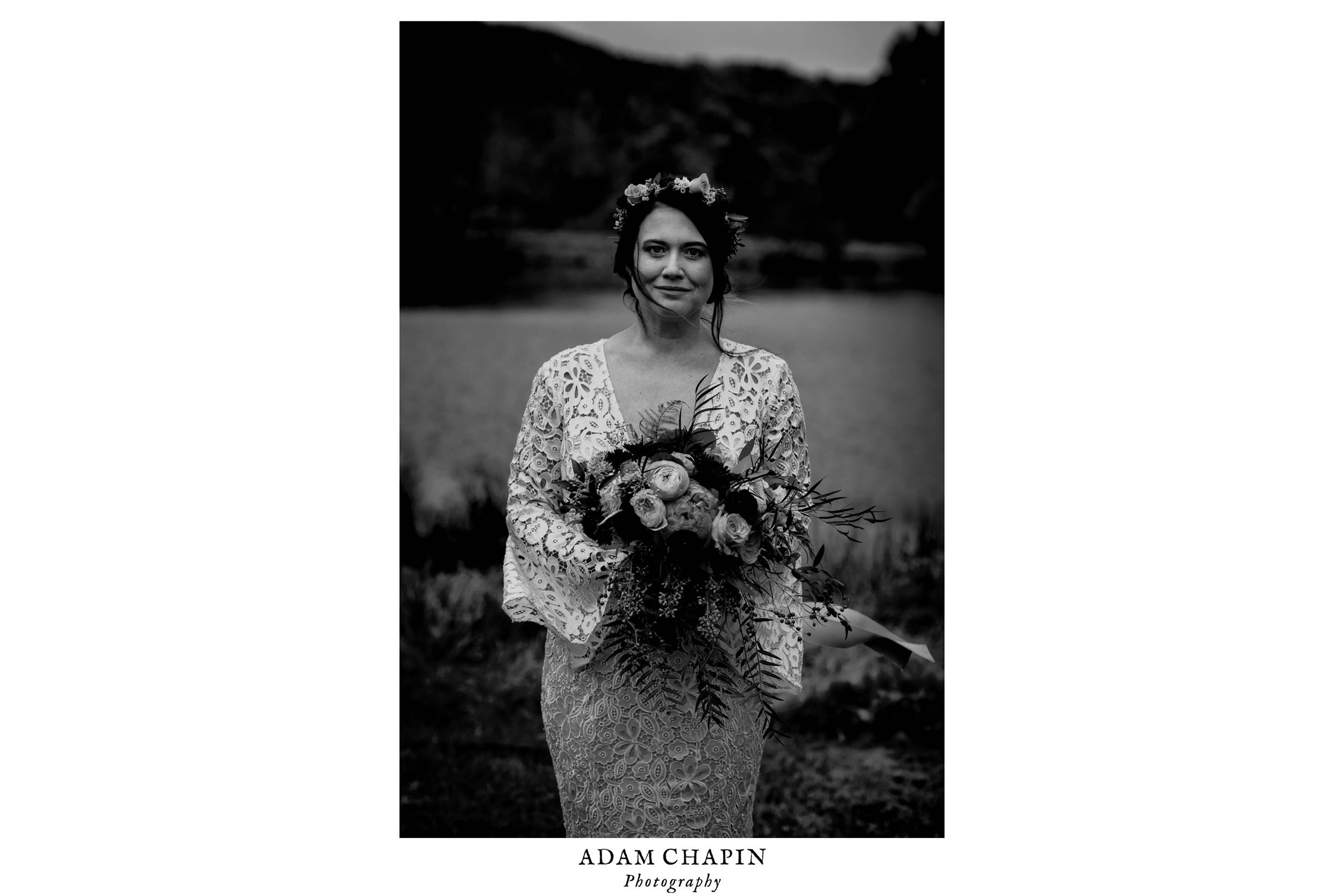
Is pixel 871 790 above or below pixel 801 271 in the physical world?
below

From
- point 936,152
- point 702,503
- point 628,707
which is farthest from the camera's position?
point 936,152

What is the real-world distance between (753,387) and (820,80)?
227cm

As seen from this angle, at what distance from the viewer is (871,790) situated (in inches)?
226

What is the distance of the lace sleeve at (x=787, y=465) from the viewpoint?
3947 millimetres

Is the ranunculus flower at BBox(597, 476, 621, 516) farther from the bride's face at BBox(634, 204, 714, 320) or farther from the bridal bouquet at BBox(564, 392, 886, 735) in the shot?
the bride's face at BBox(634, 204, 714, 320)

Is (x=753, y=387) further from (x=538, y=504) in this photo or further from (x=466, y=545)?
(x=466, y=545)

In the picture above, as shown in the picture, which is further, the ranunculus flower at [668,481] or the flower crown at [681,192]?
the flower crown at [681,192]

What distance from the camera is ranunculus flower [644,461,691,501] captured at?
349 cm

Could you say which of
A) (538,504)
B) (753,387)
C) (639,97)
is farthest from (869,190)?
(538,504)

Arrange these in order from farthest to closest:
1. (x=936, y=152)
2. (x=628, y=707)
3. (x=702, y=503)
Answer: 1. (x=936, y=152)
2. (x=628, y=707)
3. (x=702, y=503)

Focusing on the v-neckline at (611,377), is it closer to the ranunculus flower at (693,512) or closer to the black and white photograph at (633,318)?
the ranunculus flower at (693,512)

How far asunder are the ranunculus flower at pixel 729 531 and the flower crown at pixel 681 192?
3.40 feet

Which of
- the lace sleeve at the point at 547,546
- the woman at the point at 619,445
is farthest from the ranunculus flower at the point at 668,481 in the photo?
the woman at the point at 619,445

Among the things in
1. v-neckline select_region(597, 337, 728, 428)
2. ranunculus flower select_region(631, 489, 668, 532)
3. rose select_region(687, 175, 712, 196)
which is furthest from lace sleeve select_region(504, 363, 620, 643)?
rose select_region(687, 175, 712, 196)
